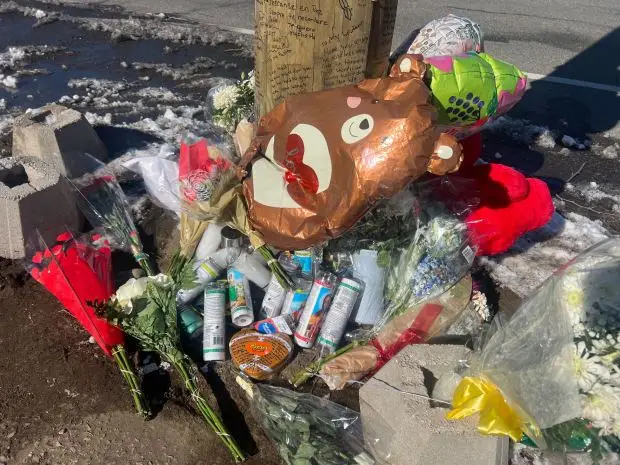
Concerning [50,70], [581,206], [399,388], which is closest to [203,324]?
[399,388]

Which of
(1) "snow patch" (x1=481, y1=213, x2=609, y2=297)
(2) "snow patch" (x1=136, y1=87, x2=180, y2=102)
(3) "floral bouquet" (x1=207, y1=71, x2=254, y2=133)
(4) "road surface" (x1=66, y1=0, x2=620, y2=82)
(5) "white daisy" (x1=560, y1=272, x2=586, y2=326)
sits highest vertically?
(5) "white daisy" (x1=560, y1=272, x2=586, y2=326)

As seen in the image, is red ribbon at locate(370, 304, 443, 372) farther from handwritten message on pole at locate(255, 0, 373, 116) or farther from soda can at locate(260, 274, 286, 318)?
handwritten message on pole at locate(255, 0, 373, 116)

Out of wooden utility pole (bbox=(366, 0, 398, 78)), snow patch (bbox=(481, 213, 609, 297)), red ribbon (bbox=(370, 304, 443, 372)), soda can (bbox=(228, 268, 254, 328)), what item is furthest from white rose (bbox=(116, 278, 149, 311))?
snow patch (bbox=(481, 213, 609, 297))

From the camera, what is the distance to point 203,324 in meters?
2.89

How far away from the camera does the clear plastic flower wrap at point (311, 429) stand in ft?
7.63

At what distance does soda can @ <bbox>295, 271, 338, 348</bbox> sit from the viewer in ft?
9.35

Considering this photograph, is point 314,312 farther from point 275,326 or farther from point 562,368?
point 562,368

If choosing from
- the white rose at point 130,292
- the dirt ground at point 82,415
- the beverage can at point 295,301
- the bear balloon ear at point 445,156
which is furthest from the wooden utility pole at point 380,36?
the dirt ground at point 82,415

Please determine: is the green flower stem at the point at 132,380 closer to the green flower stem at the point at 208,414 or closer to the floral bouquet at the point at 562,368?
the green flower stem at the point at 208,414

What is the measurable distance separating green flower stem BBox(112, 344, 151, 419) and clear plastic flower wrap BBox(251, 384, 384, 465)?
0.49 m

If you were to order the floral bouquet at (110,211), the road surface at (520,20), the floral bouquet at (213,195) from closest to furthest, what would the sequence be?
the floral bouquet at (213,195)
the floral bouquet at (110,211)
the road surface at (520,20)

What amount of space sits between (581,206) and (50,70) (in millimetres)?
5187

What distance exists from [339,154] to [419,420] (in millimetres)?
1157

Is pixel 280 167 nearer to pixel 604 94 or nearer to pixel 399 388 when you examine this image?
pixel 399 388
